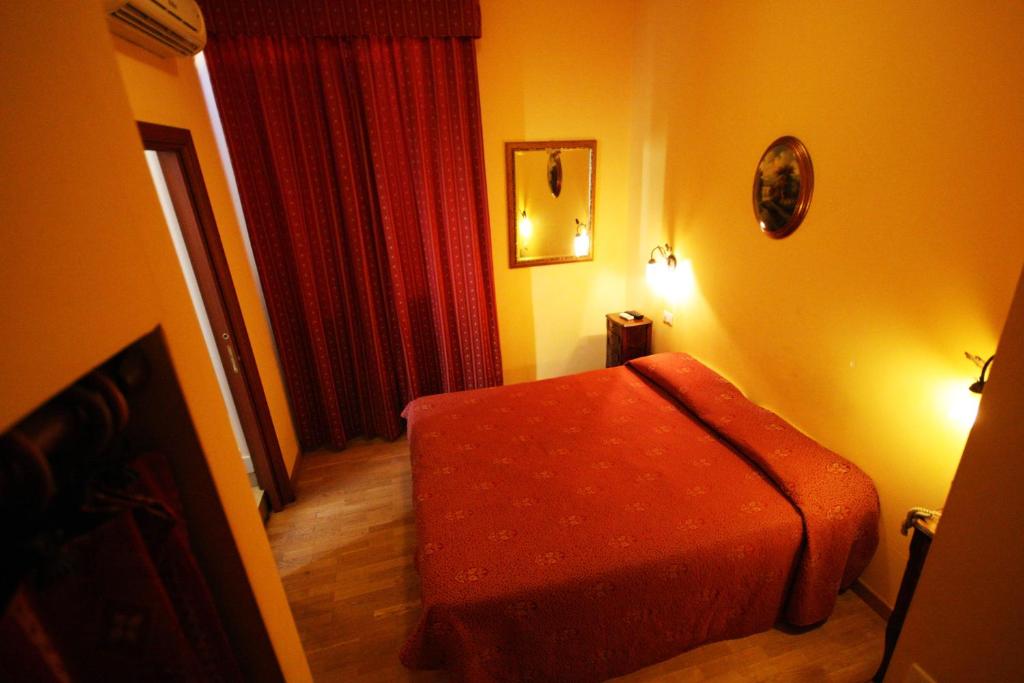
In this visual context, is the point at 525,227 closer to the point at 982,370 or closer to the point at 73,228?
the point at 982,370

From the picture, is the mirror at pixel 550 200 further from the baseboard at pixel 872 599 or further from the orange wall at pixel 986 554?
the orange wall at pixel 986 554

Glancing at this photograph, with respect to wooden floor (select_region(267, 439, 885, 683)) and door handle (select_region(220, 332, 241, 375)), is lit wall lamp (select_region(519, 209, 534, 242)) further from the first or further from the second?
door handle (select_region(220, 332, 241, 375))

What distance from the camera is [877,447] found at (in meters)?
1.84

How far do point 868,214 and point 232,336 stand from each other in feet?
9.98

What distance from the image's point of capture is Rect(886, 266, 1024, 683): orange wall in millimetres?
627

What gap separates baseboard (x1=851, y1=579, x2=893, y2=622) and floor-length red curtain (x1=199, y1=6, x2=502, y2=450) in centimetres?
255

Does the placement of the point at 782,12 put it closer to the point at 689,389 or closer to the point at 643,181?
the point at 643,181

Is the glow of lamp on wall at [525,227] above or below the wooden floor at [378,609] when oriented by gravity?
above

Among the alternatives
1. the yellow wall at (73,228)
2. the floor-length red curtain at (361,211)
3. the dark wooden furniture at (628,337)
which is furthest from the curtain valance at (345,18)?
the yellow wall at (73,228)

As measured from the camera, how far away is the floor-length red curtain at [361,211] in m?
2.69

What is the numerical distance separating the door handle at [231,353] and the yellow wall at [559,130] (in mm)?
1856

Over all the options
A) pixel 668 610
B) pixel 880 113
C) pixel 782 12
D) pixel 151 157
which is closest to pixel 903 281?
pixel 880 113

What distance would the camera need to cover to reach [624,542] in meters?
1.66

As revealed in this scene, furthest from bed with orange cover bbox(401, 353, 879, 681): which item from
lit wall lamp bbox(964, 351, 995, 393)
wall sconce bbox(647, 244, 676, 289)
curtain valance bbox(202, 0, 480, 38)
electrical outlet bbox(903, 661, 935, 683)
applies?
curtain valance bbox(202, 0, 480, 38)
